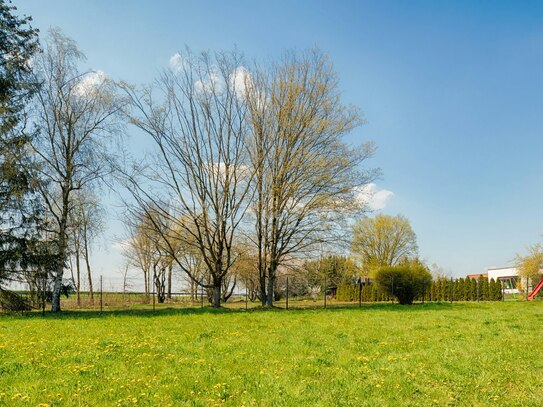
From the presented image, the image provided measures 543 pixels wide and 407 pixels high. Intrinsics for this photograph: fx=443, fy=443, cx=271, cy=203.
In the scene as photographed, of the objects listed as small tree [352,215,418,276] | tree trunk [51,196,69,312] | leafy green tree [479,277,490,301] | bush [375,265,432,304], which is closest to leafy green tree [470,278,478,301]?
leafy green tree [479,277,490,301]

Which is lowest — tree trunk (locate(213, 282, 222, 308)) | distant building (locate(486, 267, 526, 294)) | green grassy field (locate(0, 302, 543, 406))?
distant building (locate(486, 267, 526, 294))

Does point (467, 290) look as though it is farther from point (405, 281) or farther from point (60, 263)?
point (60, 263)

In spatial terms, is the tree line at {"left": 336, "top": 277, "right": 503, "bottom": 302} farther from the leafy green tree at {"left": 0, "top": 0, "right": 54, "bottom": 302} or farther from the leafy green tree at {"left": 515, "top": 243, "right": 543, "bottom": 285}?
the leafy green tree at {"left": 0, "top": 0, "right": 54, "bottom": 302}

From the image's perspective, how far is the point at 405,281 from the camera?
1256 inches

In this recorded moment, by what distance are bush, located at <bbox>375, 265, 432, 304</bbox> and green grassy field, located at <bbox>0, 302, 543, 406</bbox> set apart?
1883 cm

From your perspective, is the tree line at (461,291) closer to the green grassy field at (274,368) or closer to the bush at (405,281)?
the bush at (405,281)

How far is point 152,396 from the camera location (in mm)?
6191

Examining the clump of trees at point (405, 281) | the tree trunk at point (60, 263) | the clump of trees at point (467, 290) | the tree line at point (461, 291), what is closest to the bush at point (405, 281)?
the clump of trees at point (405, 281)

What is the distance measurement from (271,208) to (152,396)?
21.0 m

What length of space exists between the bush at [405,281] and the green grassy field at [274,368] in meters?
18.8

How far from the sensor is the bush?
31.9m

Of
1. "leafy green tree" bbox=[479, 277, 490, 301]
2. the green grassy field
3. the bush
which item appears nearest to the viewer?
the green grassy field

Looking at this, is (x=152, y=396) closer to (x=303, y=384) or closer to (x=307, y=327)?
(x=303, y=384)

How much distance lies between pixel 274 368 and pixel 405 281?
26.0m
